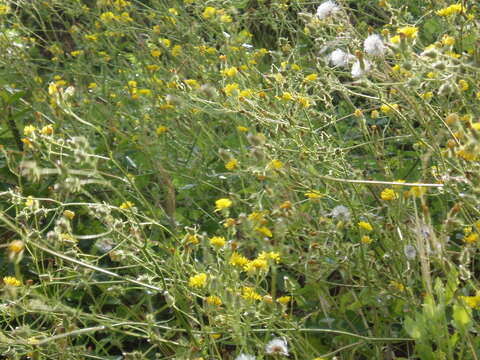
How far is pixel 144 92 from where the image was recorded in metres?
2.90

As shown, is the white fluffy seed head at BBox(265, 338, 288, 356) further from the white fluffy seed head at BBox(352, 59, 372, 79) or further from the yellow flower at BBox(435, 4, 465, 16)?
the yellow flower at BBox(435, 4, 465, 16)

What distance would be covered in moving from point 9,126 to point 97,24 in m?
Result: 0.62

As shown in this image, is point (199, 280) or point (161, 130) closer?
point (199, 280)

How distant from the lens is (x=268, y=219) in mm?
1979

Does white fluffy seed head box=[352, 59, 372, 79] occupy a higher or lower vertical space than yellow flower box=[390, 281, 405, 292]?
higher

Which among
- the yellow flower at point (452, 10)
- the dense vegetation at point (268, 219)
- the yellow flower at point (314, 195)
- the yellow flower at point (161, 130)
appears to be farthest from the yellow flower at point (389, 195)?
the yellow flower at point (161, 130)

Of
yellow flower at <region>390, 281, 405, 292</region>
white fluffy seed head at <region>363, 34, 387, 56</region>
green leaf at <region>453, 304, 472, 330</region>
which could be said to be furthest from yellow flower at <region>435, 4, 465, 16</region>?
green leaf at <region>453, 304, 472, 330</region>

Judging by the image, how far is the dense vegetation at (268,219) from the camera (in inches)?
56.3

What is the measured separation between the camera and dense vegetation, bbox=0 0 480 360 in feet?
Result: 4.69

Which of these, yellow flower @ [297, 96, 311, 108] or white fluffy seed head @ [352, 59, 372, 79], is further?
yellow flower @ [297, 96, 311, 108]

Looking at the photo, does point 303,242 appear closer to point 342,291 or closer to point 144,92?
point 342,291

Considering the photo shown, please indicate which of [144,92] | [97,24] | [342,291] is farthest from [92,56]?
[342,291]

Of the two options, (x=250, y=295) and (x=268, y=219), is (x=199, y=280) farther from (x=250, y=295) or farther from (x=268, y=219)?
(x=268, y=219)

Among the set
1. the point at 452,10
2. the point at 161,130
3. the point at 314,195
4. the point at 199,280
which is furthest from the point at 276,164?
the point at 161,130
